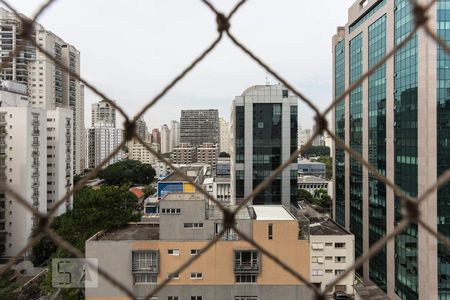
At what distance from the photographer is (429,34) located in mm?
531

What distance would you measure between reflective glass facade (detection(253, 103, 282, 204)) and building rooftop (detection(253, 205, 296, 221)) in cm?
270

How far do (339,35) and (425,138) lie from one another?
5695 mm

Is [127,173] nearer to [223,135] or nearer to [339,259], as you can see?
[339,259]

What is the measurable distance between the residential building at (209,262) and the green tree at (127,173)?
1420 centimetres

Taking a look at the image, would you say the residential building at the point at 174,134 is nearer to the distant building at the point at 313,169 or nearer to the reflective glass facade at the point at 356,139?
the distant building at the point at 313,169

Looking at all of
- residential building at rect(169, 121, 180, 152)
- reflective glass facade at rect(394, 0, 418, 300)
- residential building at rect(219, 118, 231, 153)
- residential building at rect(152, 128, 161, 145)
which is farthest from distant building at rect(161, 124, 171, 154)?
reflective glass facade at rect(394, 0, 418, 300)

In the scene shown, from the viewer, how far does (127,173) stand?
19406 millimetres

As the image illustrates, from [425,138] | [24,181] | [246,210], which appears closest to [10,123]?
[24,181]

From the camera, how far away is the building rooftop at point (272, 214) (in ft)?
16.5

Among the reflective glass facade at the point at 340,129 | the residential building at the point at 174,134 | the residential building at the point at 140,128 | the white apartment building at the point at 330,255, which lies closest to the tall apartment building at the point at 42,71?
the residential building at the point at 140,128

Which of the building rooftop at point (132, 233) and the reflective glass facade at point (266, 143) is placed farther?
the reflective glass facade at point (266, 143)

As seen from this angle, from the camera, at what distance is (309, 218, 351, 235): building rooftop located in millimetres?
7023

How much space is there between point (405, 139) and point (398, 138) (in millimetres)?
236

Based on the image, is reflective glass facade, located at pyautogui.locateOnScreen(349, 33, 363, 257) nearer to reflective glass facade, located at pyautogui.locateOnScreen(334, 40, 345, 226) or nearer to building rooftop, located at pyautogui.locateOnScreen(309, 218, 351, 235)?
reflective glass facade, located at pyautogui.locateOnScreen(334, 40, 345, 226)
